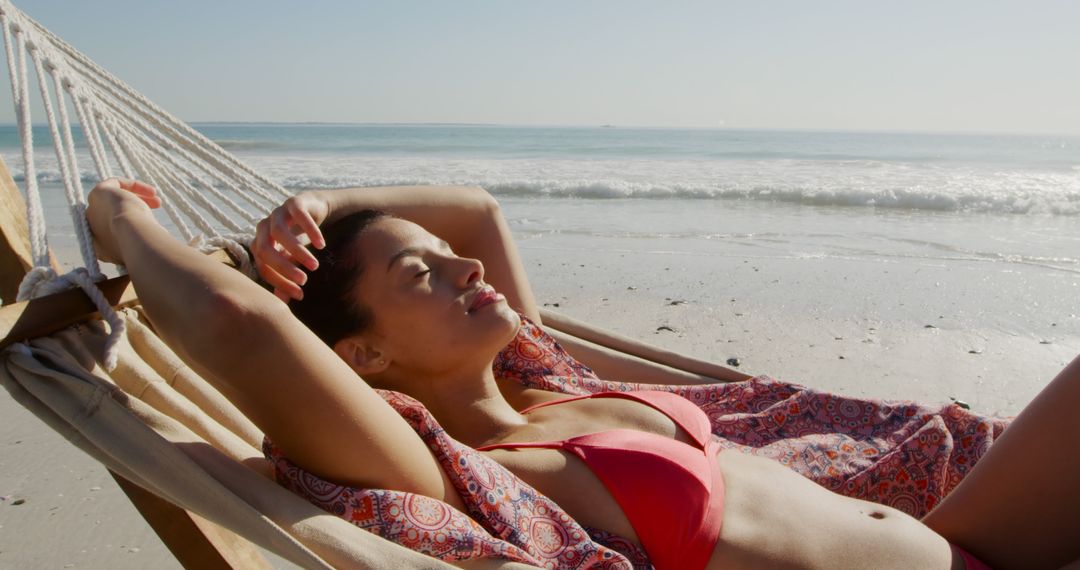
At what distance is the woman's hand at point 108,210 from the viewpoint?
1409 millimetres

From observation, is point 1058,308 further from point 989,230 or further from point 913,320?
point 989,230

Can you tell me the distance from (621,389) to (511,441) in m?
0.43

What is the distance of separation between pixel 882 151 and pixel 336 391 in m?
18.3

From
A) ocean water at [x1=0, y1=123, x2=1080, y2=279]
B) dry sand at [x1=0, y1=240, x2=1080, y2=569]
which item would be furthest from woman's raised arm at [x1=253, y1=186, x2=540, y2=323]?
ocean water at [x1=0, y1=123, x2=1080, y2=279]

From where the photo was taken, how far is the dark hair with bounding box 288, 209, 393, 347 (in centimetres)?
151

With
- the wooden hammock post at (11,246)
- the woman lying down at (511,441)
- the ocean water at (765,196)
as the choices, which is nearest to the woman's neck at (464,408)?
the woman lying down at (511,441)

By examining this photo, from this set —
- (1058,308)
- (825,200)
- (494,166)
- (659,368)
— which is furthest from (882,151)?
(659,368)

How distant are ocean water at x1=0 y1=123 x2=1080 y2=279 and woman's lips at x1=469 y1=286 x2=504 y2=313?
424cm

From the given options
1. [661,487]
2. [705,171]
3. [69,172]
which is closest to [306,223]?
[69,172]

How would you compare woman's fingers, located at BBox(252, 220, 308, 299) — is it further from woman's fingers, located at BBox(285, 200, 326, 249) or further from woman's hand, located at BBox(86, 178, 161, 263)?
woman's hand, located at BBox(86, 178, 161, 263)

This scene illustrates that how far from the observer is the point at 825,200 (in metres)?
8.88

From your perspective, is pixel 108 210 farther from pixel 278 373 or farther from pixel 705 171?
pixel 705 171

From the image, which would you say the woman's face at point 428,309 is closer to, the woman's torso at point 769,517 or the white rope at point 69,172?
the woman's torso at point 769,517

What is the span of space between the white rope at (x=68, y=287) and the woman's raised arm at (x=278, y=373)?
0.46 feet
